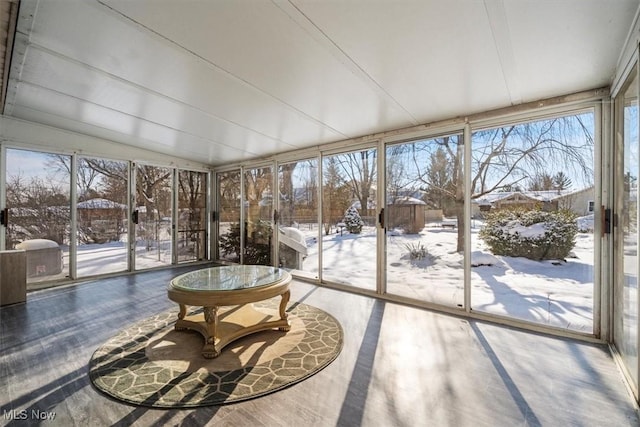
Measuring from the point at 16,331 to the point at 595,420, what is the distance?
16.1 feet

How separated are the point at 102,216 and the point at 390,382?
565 cm

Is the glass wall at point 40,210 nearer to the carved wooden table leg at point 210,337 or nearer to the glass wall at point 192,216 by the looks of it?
the glass wall at point 192,216

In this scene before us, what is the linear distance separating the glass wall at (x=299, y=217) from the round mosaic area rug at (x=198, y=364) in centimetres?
212

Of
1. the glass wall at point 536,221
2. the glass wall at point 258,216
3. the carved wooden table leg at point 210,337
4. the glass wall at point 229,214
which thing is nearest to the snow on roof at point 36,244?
the glass wall at point 229,214

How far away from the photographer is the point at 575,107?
270 centimetres

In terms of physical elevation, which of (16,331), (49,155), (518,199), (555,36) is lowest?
(16,331)

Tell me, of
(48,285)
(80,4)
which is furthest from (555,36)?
(48,285)

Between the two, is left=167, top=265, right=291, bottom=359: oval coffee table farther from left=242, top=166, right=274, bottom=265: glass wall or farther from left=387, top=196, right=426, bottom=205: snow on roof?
left=242, top=166, right=274, bottom=265: glass wall

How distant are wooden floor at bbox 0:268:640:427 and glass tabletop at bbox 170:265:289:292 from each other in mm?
862

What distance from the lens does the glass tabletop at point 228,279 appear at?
261 centimetres

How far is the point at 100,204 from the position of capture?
5059mm

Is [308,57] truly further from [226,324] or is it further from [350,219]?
[350,219]

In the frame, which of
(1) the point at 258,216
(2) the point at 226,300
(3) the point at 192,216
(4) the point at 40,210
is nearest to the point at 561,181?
(2) the point at 226,300

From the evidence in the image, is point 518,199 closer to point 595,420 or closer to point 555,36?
point 555,36
